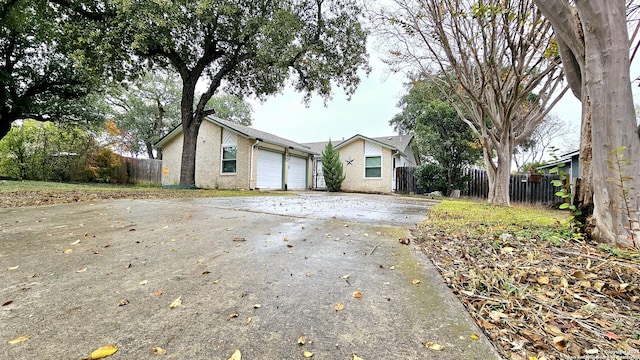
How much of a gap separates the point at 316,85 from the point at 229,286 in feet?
36.3

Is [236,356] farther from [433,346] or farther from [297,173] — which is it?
[297,173]

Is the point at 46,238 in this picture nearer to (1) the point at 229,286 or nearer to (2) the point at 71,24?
(1) the point at 229,286

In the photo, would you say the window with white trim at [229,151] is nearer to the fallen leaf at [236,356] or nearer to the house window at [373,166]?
the house window at [373,166]

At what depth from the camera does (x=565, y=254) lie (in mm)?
2209

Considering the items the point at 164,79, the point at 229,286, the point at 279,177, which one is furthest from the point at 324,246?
the point at 164,79

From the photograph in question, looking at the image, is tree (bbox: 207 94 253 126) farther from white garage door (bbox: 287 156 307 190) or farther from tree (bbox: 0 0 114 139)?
tree (bbox: 0 0 114 139)

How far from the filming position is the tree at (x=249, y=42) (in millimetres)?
8016

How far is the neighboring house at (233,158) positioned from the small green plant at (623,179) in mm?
12060

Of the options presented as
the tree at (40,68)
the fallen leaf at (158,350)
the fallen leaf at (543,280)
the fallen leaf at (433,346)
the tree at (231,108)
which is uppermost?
the tree at (231,108)

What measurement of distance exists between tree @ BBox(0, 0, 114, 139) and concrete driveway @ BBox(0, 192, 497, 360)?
9.34m

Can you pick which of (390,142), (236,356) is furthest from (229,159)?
(236,356)

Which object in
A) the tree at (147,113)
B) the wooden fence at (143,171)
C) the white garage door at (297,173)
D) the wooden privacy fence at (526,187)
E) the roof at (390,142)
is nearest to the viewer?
the wooden privacy fence at (526,187)

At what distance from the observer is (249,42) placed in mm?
9680

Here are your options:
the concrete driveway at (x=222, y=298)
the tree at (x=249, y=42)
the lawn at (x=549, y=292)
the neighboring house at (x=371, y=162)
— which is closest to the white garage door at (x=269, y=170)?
the tree at (x=249, y=42)
